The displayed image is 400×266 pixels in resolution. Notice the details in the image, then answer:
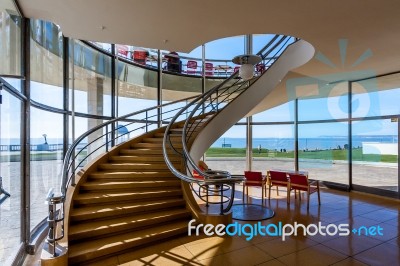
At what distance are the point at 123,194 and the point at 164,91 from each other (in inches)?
180

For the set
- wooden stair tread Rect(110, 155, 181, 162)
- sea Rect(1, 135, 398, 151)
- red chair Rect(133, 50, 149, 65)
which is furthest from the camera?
red chair Rect(133, 50, 149, 65)

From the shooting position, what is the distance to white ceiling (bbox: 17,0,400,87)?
2973 millimetres

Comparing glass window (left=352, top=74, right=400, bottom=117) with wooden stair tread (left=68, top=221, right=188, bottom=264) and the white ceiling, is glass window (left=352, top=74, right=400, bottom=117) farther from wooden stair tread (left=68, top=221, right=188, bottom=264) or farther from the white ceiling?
wooden stair tread (left=68, top=221, right=188, bottom=264)

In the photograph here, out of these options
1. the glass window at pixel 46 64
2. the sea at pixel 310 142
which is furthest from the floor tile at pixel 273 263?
the glass window at pixel 46 64

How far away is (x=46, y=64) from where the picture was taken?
4.25 meters

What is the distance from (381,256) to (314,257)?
34.8 inches

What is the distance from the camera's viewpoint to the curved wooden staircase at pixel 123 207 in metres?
3.02

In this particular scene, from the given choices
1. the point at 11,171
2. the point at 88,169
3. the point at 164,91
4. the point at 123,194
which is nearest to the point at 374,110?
the point at 164,91

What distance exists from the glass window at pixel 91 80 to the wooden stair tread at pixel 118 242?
125 inches

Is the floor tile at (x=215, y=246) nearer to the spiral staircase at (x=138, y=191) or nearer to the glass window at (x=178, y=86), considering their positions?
the spiral staircase at (x=138, y=191)

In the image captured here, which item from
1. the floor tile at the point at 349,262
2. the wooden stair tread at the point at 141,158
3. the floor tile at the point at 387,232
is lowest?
the floor tile at the point at 387,232

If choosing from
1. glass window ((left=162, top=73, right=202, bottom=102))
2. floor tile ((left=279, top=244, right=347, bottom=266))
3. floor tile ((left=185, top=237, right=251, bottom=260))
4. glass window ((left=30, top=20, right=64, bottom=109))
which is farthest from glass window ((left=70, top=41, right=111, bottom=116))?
floor tile ((left=279, top=244, right=347, bottom=266))

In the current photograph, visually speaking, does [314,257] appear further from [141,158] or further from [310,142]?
[310,142]

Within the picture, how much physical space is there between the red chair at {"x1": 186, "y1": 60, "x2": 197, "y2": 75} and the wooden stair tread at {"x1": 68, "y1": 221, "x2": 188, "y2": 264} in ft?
19.5
